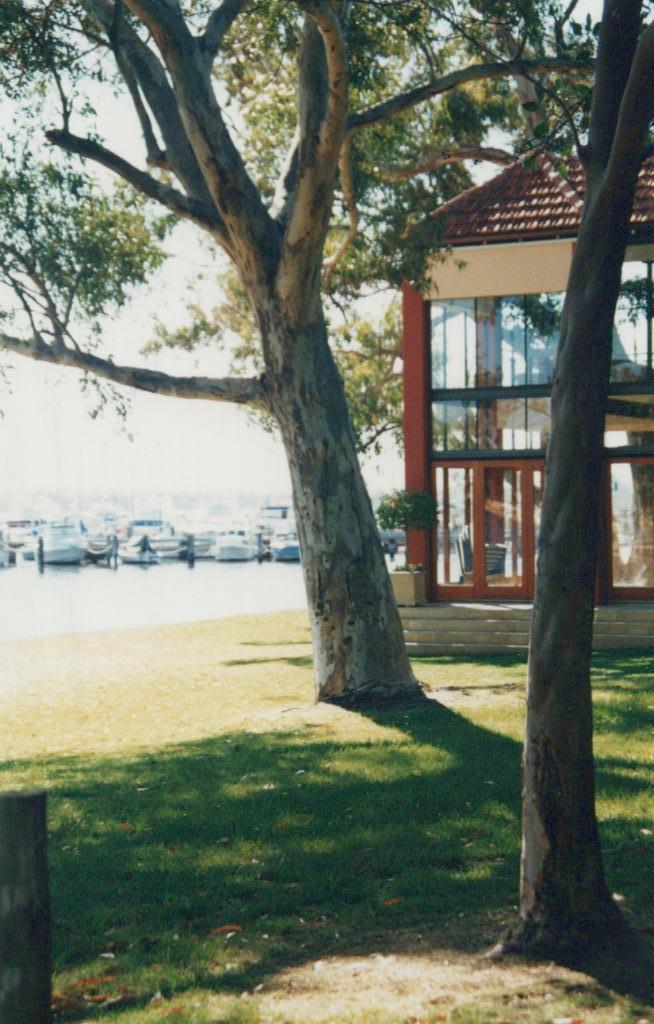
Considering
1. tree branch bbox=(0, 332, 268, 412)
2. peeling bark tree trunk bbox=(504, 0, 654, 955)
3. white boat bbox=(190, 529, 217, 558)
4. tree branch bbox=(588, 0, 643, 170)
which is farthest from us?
white boat bbox=(190, 529, 217, 558)

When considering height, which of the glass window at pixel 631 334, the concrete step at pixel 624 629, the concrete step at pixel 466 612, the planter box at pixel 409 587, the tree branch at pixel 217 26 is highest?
the tree branch at pixel 217 26

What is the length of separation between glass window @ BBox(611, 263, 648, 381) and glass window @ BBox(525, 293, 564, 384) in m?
1.25

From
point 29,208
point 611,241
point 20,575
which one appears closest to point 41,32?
point 29,208

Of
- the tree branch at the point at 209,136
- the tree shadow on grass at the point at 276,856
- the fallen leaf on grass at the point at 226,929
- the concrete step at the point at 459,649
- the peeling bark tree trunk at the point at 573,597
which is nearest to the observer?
the peeling bark tree trunk at the point at 573,597

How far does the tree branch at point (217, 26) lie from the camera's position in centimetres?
1439

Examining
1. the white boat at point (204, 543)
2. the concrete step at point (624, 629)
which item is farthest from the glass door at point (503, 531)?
the white boat at point (204, 543)

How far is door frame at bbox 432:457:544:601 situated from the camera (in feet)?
77.6

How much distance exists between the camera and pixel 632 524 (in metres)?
23.1

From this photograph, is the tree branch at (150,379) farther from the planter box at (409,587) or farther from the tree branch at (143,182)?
the planter box at (409,587)

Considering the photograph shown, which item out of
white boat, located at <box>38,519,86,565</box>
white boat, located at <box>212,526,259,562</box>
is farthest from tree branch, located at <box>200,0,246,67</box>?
white boat, located at <box>212,526,259,562</box>

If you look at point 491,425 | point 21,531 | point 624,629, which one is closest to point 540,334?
point 491,425

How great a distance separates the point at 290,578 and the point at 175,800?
64.4 meters

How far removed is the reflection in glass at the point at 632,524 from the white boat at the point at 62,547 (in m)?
71.0

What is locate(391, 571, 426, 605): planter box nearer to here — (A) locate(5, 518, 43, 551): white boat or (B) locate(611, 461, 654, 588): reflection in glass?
(B) locate(611, 461, 654, 588): reflection in glass
